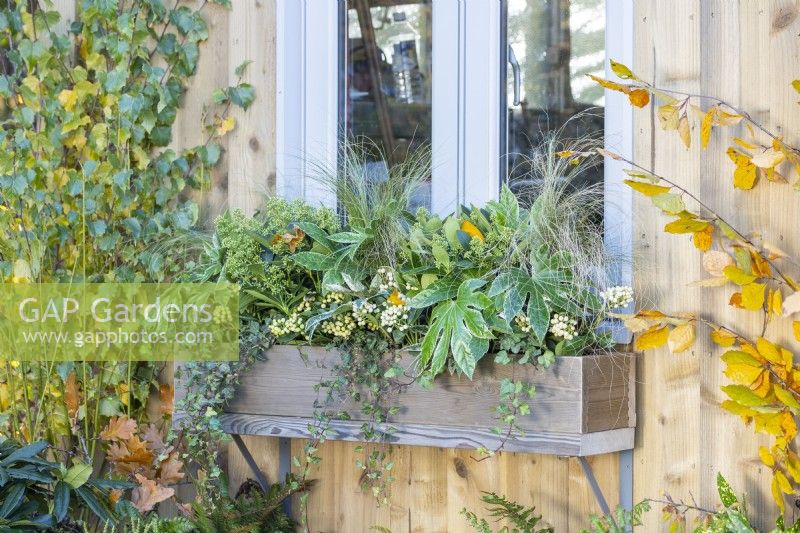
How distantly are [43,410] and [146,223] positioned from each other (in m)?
0.65

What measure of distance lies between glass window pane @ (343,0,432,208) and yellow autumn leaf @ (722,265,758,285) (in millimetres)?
927

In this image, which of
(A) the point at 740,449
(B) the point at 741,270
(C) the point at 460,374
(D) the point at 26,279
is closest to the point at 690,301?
(B) the point at 741,270

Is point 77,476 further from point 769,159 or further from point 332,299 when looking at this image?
point 769,159

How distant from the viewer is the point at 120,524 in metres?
2.23

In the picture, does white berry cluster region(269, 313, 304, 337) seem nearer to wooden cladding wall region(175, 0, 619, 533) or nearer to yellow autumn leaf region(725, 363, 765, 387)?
wooden cladding wall region(175, 0, 619, 533)

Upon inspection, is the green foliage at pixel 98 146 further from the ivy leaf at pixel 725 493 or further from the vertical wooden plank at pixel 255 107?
the ivy leaf at pixel 725 493

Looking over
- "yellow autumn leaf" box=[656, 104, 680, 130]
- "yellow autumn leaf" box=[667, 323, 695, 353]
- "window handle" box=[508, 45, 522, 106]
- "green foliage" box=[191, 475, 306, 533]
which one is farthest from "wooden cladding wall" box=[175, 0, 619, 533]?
"yellow autumn leaf" box=[656, 104, 680, 130]

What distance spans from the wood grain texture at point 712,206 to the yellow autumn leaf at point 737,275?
137 mm

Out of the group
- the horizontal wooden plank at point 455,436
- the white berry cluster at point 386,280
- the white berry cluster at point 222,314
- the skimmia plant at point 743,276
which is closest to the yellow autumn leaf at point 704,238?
the skimmia plant at point 743,276

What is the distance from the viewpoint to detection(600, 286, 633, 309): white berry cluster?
71.1 inches

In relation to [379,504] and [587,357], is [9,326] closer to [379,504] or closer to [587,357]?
[379,504]

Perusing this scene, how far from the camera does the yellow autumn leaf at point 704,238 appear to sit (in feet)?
5.83

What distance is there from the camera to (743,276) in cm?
172

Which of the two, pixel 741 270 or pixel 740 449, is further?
pixel 740 449
